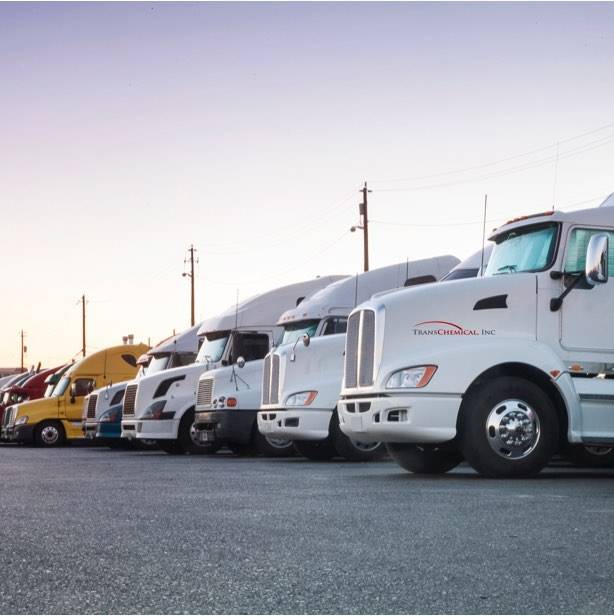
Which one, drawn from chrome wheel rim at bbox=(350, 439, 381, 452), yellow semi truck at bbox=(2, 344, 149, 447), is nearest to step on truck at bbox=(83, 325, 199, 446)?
yellow semi truck at bbox=(2, 344, 149, 447)

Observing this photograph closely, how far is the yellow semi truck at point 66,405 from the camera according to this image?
32125 millimetres

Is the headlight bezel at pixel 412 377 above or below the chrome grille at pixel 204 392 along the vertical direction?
above

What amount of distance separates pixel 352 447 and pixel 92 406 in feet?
43.8

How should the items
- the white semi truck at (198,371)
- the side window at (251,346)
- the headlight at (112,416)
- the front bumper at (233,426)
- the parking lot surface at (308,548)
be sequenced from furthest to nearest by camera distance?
the headlight at (112,416) < the white semi truck at (198,371) < the side window at (251,346) < the front bumper at (233,426) < the parking lot surface at (308,548)

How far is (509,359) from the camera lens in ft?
41.8

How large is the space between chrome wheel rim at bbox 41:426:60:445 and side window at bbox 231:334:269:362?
423 inches

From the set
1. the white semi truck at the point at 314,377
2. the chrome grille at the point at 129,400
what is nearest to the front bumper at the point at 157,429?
the chrome grille at the point at 129,400

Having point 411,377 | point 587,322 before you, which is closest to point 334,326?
point 411,377

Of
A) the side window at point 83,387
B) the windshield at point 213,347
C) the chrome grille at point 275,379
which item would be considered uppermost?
the windshield at point 213,347

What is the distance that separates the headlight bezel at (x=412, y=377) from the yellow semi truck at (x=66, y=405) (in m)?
20.0

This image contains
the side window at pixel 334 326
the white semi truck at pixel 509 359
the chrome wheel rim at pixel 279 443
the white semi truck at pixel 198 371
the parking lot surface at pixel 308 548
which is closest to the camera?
the parking lot surface at pixel 308 548

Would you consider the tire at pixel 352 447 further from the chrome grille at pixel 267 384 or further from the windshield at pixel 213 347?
the windshield at pixel 213 347

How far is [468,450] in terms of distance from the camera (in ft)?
41.1

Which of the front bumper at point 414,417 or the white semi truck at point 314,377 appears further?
the white semi truck at point 314,377
